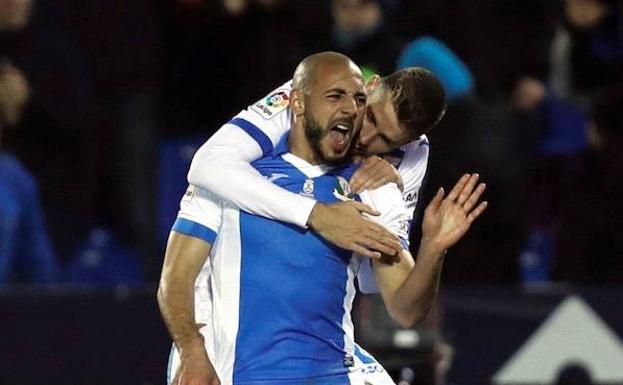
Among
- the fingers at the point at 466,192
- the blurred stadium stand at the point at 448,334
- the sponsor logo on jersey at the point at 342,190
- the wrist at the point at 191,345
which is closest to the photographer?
the wrist at the point at 191,345

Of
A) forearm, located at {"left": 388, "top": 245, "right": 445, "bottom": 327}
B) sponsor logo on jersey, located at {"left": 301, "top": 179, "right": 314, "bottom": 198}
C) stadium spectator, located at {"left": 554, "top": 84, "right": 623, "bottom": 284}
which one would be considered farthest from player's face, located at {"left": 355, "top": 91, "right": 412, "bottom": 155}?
stadium spectator, located at {"left": 554, "top": 84, "right": 623, "bottom": 284}

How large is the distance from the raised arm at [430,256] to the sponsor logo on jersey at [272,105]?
640 millimetres

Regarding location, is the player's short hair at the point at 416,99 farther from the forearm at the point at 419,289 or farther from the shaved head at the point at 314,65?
the forearm at the point at 419,289

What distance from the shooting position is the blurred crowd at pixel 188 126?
29.3ft

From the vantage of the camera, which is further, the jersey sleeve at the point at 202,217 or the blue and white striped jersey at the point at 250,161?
the jersey sleeve at the point at 202,217

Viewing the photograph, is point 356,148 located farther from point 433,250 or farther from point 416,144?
point 433,250

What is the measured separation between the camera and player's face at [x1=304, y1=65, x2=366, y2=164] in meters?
5.58

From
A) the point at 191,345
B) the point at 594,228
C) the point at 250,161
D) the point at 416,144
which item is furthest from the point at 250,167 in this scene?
the point at 594,228

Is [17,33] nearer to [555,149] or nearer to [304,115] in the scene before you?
[555,149]

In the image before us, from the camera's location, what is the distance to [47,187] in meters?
9.09

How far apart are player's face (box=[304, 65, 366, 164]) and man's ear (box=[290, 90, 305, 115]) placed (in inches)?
1.2

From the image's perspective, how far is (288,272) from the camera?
18.4 feet

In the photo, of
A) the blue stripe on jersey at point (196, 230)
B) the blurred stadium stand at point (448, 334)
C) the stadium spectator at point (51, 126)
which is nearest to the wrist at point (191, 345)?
the blue stripe on jersey at point (196, 230)

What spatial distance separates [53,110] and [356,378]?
3.86 metres
